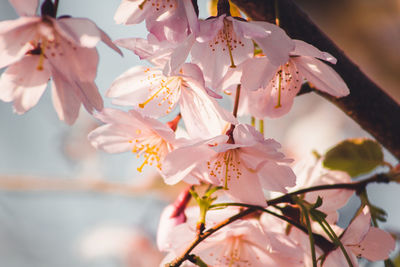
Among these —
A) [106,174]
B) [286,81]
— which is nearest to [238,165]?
[286,81]

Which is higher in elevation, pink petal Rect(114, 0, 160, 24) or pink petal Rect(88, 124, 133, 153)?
pink petal Rect(114, 0, 160, 24)

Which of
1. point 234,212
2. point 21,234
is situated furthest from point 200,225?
point 21,234

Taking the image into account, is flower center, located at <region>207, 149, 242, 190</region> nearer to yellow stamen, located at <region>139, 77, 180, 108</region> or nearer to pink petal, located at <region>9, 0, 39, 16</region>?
yellow stamen, located at <region>139, 77, 180, 108</region>

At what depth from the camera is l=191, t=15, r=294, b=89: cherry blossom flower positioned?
43cm

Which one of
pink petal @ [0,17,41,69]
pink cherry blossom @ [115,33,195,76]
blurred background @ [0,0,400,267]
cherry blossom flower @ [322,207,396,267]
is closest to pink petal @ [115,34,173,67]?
pink cherry blossom @ [115,33,195,76]

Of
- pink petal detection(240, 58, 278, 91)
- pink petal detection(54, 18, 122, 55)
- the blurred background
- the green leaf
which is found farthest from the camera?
the blurred background

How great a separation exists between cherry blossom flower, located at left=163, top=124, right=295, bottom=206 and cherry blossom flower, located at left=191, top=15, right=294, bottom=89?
0.06 meters

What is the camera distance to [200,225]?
45 cm

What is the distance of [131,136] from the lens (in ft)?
1.79

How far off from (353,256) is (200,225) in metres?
0.17

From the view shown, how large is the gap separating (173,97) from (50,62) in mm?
165

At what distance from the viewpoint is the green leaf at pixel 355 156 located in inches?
26.0

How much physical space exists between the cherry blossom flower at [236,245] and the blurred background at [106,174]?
2.97 feet

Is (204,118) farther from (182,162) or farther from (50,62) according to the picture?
(50,62)
